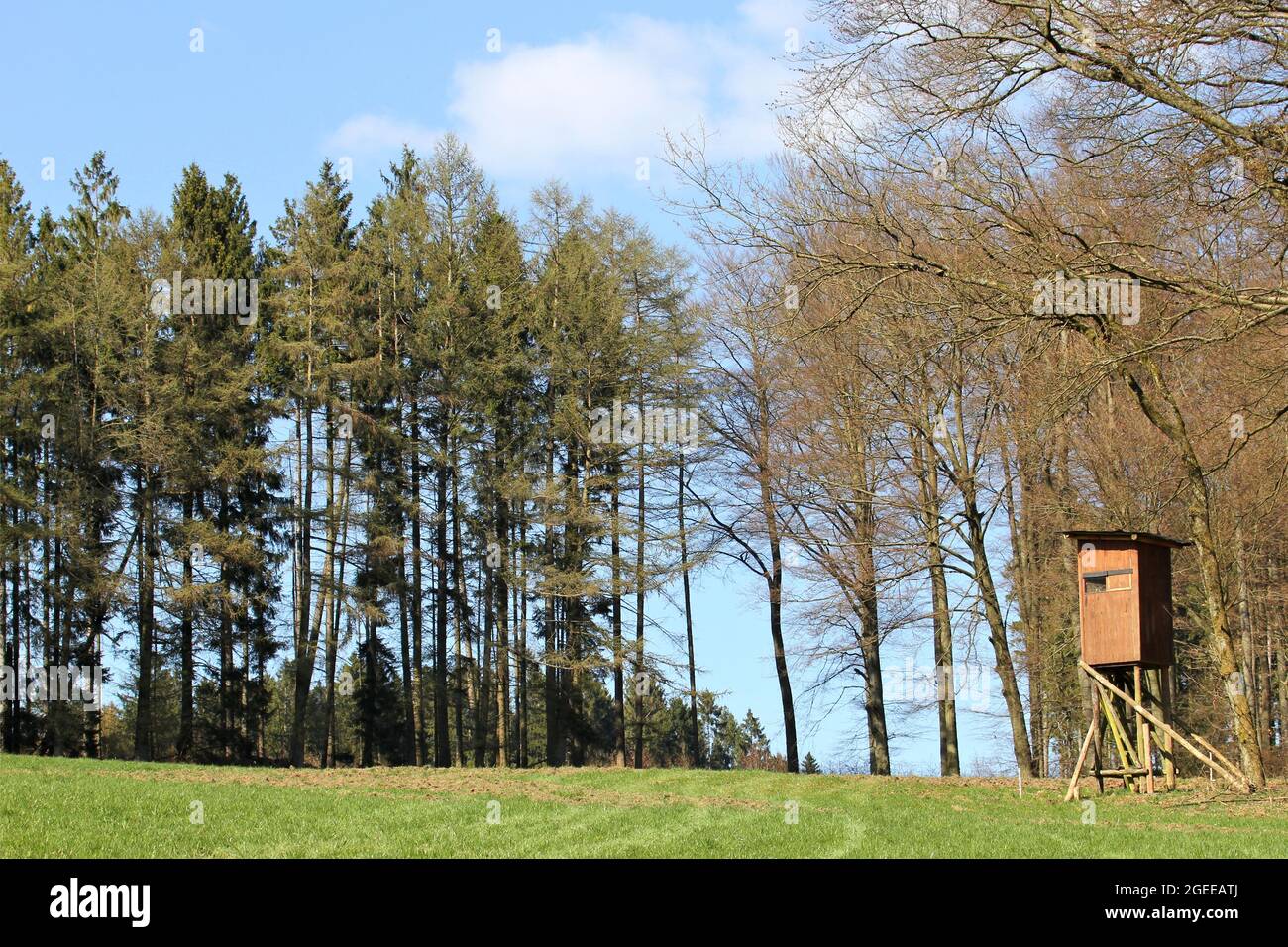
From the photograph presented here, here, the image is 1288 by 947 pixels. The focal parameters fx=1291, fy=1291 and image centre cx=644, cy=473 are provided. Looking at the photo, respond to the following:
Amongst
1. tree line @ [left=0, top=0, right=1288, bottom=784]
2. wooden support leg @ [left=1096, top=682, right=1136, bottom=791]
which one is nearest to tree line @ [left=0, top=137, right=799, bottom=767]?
tree line @ [left=0, top=0, right=1288, bottom=784]

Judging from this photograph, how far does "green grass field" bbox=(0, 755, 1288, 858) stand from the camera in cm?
1231

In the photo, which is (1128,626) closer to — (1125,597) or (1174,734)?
(1125,597)

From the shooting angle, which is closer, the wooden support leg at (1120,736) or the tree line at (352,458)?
the wooden support leg at (1120,736)

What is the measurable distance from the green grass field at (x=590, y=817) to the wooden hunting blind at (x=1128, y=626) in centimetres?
109

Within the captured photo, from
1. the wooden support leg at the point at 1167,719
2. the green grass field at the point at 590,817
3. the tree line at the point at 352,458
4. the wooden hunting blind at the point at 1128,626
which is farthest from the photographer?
the tree line at the point at 352,458

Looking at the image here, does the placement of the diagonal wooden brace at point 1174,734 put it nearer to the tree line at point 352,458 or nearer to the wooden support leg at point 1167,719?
the wooden support leg at point 1167,719

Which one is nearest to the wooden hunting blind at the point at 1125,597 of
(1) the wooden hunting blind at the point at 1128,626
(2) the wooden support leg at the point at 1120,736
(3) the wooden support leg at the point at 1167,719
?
(1) the wooden hunting blind at the point at 1128,626

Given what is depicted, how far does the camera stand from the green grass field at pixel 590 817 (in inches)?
485

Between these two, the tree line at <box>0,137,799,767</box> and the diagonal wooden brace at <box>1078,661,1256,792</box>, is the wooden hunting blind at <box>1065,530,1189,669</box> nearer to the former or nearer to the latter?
the diagonal wooden brace at <box>1078,661,1256,792</box>

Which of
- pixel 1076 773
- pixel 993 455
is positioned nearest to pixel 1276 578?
pixel 993 455

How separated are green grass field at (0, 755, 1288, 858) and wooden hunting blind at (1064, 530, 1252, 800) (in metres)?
1.09

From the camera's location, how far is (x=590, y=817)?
1514 cm

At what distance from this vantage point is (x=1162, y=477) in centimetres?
2645
